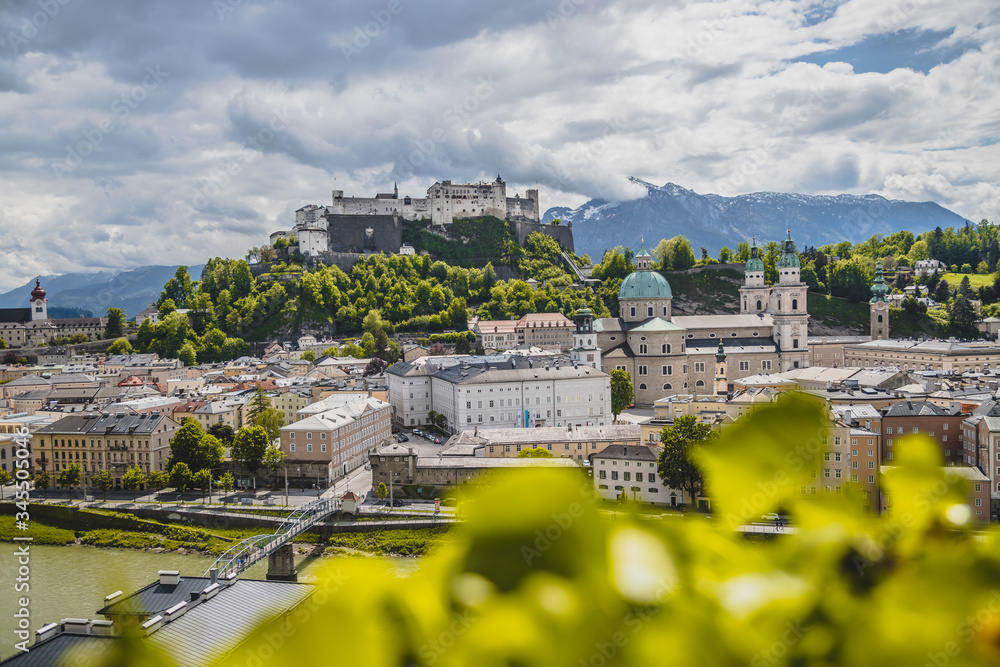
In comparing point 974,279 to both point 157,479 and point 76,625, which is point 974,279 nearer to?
point 157,479

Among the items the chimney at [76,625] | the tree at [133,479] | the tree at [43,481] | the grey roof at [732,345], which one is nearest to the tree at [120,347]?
the tree at [43,481]

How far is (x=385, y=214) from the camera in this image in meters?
55.3

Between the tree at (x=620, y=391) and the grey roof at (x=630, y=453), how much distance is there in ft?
33.9

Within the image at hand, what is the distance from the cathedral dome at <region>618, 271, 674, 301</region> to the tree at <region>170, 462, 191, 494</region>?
22004 millimetres

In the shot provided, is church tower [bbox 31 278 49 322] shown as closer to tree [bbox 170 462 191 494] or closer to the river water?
tree [bbox 170 462 191 494]

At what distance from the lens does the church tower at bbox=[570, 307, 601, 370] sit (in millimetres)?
31252

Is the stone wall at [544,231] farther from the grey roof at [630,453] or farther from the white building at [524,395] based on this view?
the grey roof at [630,453]

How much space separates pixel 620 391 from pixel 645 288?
766 cm

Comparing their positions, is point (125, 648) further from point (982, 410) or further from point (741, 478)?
point (982, 410)

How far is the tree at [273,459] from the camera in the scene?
22969mm

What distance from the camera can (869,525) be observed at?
56cm

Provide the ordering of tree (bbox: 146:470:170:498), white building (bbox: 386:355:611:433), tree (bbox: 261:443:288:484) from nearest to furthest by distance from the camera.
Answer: tree (bbox: 146:470:170:498)
tree (bbox: 261:443:288:484)
white building (bbox: 386:355:611:433)

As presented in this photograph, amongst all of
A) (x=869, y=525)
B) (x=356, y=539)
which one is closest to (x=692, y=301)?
(x=356, y=539)

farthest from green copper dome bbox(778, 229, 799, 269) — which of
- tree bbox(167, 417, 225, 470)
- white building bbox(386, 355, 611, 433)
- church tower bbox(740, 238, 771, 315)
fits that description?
tree bbox(167, 417, 225, 470)
